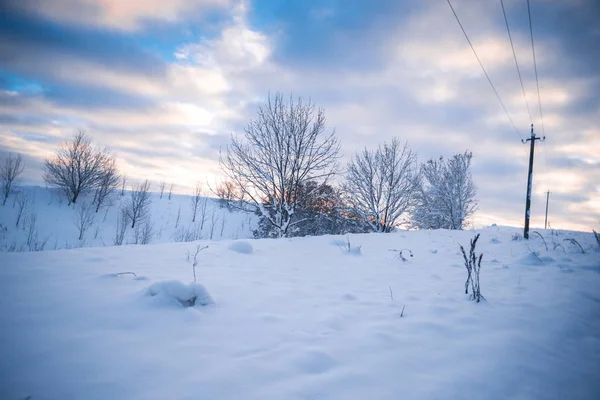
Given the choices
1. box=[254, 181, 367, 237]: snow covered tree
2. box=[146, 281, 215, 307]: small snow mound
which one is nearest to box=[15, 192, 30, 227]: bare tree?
box=[254, 181, 367, 237]: snow covered tree

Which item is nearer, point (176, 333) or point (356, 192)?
point (176, 333)


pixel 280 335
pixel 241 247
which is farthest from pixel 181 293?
pixel 241 247

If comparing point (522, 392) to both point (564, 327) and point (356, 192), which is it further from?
point (356, 192)

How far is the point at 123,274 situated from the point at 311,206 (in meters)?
12.6

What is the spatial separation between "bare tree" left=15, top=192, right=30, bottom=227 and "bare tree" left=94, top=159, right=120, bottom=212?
5.06 metres

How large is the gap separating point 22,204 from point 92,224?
20.0ft

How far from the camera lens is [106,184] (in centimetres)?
2684

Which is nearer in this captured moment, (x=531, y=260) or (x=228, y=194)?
(x=531, y=260)

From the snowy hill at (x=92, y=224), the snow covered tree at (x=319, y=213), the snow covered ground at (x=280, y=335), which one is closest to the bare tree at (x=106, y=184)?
the snowy hill at (x=92, y=224)

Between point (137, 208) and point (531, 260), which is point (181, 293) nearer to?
point (531, 260)

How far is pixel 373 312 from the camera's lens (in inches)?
93.0

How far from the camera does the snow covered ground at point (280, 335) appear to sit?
4.24 feet

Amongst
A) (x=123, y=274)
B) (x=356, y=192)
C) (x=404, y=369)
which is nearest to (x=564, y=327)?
(x=404, y=369)

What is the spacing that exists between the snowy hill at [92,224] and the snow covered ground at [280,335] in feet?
51.1
